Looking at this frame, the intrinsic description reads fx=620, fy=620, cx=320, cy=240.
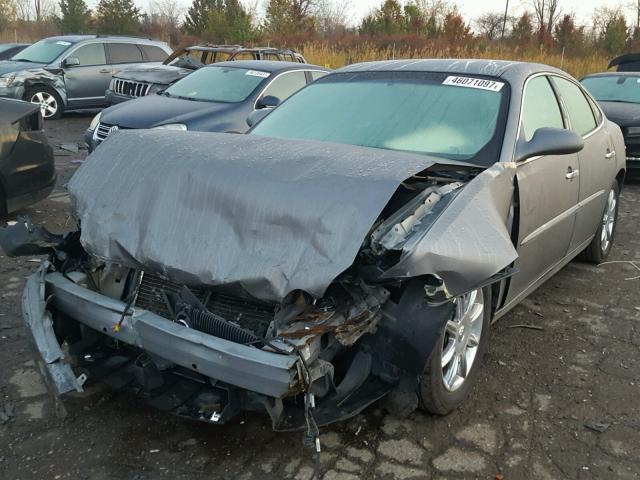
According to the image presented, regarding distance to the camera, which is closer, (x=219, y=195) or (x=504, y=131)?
(x=219, y=195)

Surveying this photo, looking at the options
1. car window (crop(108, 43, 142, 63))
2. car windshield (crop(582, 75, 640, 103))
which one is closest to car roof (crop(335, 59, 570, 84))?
car windshield (crop(582, 75, 640, 103))

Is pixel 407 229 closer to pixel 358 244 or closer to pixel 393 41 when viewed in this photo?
pixel 358 244

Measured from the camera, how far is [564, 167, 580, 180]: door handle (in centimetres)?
386

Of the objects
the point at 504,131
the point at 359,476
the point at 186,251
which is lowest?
the point at 359,476

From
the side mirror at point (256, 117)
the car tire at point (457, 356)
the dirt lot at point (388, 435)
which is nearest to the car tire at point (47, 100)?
the side mirror at point (256, 117)

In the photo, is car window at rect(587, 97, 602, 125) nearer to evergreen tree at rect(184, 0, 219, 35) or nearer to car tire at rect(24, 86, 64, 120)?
car tire at rect(24, 86, 64, 120)

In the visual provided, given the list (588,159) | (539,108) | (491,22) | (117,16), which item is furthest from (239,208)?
(491,22)

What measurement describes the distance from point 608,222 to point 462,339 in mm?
2973

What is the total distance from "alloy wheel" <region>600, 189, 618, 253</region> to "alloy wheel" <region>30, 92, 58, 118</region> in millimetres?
10502

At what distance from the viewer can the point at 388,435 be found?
2.84 meters

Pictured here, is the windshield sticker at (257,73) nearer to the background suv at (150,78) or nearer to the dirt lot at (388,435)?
the background suv at (150,78)

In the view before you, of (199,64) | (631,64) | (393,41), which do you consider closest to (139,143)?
(199,64)

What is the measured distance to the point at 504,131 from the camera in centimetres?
338

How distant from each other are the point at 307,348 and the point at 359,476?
2.11ft
